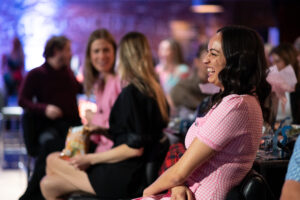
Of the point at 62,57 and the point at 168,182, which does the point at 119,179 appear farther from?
the point at 62,57

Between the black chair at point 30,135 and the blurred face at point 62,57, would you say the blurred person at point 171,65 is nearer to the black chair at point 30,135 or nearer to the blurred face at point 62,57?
the blurred face at point 62,57

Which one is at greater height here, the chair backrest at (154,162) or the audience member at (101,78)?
the audience member at (101,78)

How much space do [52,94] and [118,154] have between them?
1.43 m

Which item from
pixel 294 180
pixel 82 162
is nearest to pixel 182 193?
pixel 294 180

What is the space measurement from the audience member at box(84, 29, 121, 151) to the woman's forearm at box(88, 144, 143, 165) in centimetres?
34

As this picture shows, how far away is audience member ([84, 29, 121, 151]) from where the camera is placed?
2.97 metres

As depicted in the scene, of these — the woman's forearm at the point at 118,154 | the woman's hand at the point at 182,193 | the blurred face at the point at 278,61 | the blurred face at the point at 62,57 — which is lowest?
the woman's forearm at the point at 118,154

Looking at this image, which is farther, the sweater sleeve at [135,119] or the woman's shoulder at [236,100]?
the sweater sleeve at [135,119]

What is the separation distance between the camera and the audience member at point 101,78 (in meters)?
2.97

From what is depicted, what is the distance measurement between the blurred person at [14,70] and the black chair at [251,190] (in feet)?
18.5

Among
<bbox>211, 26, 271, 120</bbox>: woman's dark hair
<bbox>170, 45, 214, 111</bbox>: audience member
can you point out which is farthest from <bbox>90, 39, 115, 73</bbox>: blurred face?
<bbox>211, 26, 271, 120</bbox>: woman's dark hair

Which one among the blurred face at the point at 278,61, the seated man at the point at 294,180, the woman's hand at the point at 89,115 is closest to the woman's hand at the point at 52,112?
the woman's hand at the point at 89,115

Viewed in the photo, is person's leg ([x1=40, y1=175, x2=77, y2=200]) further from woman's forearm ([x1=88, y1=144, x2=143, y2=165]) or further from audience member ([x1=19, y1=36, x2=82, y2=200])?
audience member ([x1=19, y1=36, x2=82, y2=200])

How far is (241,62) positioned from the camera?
170 cm
